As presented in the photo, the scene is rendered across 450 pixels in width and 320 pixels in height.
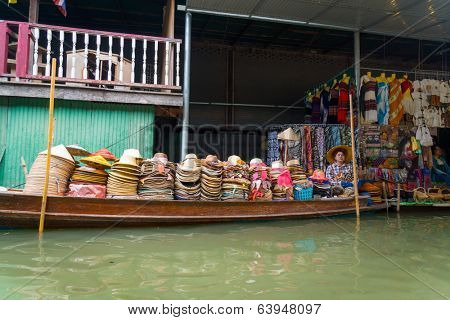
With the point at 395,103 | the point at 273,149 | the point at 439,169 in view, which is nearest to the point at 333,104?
the point at 395,103

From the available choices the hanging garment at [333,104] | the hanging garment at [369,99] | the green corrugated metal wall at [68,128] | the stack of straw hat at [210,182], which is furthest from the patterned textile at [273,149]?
the green corrugated metal wall at [68,128]

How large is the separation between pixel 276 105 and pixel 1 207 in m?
9.12

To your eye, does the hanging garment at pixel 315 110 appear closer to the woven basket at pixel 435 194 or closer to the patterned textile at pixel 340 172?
the patterned textile at pixel 340 172

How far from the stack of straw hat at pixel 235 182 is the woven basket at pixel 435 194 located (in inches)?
205

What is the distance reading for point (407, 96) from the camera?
8422mm

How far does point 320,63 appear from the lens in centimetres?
1212

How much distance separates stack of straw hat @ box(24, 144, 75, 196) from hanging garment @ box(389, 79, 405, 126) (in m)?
7.32

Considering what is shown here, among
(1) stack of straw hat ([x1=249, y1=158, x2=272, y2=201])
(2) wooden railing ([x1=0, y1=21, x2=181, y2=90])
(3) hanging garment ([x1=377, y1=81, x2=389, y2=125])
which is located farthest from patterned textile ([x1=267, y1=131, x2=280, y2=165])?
(2) wooden railing ([x1=0, y1=21, x2=181, y2=90])

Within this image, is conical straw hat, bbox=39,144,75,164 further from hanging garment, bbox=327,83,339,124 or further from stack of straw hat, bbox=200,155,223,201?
hanging garment, bbox=327,83,339,124

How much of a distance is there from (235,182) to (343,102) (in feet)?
14.5

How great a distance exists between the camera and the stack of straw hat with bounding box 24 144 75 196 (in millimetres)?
4656

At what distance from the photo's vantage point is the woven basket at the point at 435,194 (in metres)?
8.14
